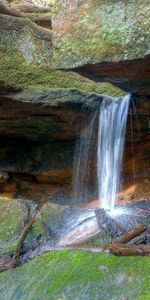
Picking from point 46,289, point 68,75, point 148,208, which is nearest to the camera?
point 46,289

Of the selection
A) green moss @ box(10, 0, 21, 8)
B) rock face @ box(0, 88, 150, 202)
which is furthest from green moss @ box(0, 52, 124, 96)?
green moss @ box(10, 0, 21, 8)

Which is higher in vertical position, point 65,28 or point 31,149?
point 65,28

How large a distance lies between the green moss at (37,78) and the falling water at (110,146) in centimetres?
34

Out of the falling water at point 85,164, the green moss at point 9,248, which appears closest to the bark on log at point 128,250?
the green moss at point 9,248

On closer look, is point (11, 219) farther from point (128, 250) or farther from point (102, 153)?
point (128, 250)

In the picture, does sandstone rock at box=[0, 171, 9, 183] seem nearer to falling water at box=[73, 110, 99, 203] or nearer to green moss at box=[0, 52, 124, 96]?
falling water at box=[73, 110, 99, 203]

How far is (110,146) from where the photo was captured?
898 cm

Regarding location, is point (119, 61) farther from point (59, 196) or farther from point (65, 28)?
point (59, 196)

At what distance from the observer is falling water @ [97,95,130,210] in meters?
8.34

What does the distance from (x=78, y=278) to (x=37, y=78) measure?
467cm

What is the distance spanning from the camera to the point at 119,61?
387 cm

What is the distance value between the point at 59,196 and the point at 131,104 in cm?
403

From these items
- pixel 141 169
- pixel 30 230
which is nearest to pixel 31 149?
pixel 141 169

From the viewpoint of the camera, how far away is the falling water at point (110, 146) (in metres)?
8.34
